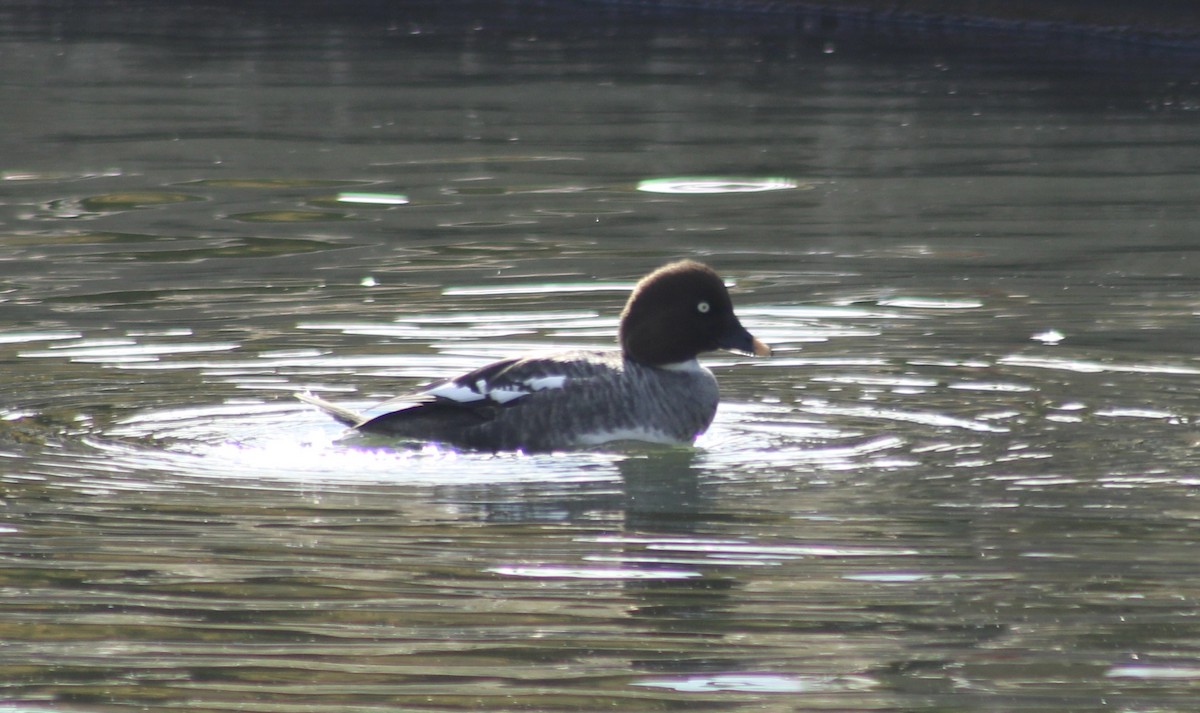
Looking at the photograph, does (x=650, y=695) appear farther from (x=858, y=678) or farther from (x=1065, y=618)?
(x=1065, y=618)

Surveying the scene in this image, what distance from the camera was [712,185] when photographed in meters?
16.2

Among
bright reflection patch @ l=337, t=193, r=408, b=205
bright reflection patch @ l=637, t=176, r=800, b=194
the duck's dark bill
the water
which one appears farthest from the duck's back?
bright reflection patch @ l=637, t=176, r=800, b=194

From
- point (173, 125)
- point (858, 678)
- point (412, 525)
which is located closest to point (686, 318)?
point (412, 525)

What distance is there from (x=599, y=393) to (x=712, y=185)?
24.7 feet

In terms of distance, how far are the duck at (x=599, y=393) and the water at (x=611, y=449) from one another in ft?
0.47

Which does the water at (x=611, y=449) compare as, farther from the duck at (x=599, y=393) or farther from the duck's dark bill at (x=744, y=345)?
the duck's dark bill at (x=744, y=345)

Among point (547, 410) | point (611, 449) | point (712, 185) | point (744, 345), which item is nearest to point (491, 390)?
point (547, 410)

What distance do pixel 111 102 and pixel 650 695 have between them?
55.7 ft

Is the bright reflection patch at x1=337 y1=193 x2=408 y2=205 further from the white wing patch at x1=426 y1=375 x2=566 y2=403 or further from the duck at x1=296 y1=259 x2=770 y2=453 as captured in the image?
the white wing patch at x1=426 y1=375 x2=566 y2=403

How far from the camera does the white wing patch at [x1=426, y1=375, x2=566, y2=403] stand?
8.72 metres

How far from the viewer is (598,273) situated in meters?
12.6

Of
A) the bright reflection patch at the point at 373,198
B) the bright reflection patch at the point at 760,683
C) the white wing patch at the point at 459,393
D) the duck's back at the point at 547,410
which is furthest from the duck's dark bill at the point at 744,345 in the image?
the bright reflection patch at the point at 373,198

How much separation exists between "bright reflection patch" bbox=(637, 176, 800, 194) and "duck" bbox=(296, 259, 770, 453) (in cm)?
664

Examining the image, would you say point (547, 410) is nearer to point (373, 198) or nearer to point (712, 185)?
point (373, 198)
